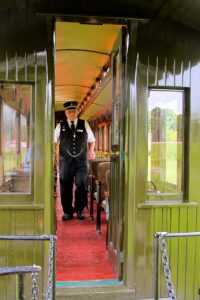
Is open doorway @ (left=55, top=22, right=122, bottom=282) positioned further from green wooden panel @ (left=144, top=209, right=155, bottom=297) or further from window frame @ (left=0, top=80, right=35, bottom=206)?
window frame @ (left=0, top=80, right=35, bottom=206)

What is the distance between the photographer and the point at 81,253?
181 inches

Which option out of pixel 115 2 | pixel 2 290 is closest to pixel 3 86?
pixel 115 2

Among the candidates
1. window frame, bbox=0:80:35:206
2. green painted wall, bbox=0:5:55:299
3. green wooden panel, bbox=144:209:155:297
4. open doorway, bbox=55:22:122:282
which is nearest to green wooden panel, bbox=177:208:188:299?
Result: green wooden panel, bbox=144:209:155:297

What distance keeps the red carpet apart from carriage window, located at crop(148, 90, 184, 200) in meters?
1.02

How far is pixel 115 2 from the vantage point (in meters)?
3.52

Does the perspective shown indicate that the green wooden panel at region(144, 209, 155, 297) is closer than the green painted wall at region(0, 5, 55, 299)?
No

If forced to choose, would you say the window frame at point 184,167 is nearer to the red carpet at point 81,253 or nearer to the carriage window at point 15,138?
the red carpet at point 81,253

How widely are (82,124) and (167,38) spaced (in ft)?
8.10

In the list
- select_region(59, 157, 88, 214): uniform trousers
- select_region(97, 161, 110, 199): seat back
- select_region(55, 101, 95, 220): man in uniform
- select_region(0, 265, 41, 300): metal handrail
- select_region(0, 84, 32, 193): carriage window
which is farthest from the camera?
select_region(97, 161, 110, 199): seat back

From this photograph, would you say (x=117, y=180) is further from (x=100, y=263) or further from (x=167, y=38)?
(x=167, y=38)

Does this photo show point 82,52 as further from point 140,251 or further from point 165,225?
point 140,251

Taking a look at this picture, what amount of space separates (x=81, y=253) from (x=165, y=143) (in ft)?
5.61

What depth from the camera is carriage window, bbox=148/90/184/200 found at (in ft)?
12.4

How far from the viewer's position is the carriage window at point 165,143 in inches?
149
